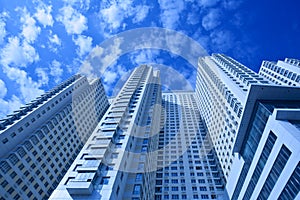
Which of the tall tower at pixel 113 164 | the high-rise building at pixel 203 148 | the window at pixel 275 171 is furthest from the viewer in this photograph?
the tall tower at pixel 113 164

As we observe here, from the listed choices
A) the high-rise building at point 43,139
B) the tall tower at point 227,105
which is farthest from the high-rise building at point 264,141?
the high-rise building at point 43,139

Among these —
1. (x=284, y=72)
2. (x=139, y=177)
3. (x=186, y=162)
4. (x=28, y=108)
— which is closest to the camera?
(x=139, y=177)

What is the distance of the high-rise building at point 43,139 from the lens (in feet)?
116

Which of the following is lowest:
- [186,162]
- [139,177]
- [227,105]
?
[186,162]

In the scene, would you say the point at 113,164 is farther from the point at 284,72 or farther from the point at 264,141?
the point at 284,72

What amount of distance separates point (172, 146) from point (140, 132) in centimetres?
2144

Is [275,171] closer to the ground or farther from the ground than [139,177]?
farther from the ground

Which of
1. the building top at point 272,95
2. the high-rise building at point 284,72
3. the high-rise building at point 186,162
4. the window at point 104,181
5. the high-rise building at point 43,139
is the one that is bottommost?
the high-rise building at point 186,162

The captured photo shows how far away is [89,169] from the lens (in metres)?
26.5

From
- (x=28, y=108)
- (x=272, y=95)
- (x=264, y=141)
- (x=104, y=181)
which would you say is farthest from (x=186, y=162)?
(x=28, y=108)

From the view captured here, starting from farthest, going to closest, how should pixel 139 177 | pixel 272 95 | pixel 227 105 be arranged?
pixel 227 105 → pixel 139 177 → pixel 272 95

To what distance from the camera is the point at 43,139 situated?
45219 mm

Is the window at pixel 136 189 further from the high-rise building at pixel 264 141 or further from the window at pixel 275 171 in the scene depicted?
the window at pixel 275 171

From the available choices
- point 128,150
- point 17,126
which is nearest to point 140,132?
point 128,150
